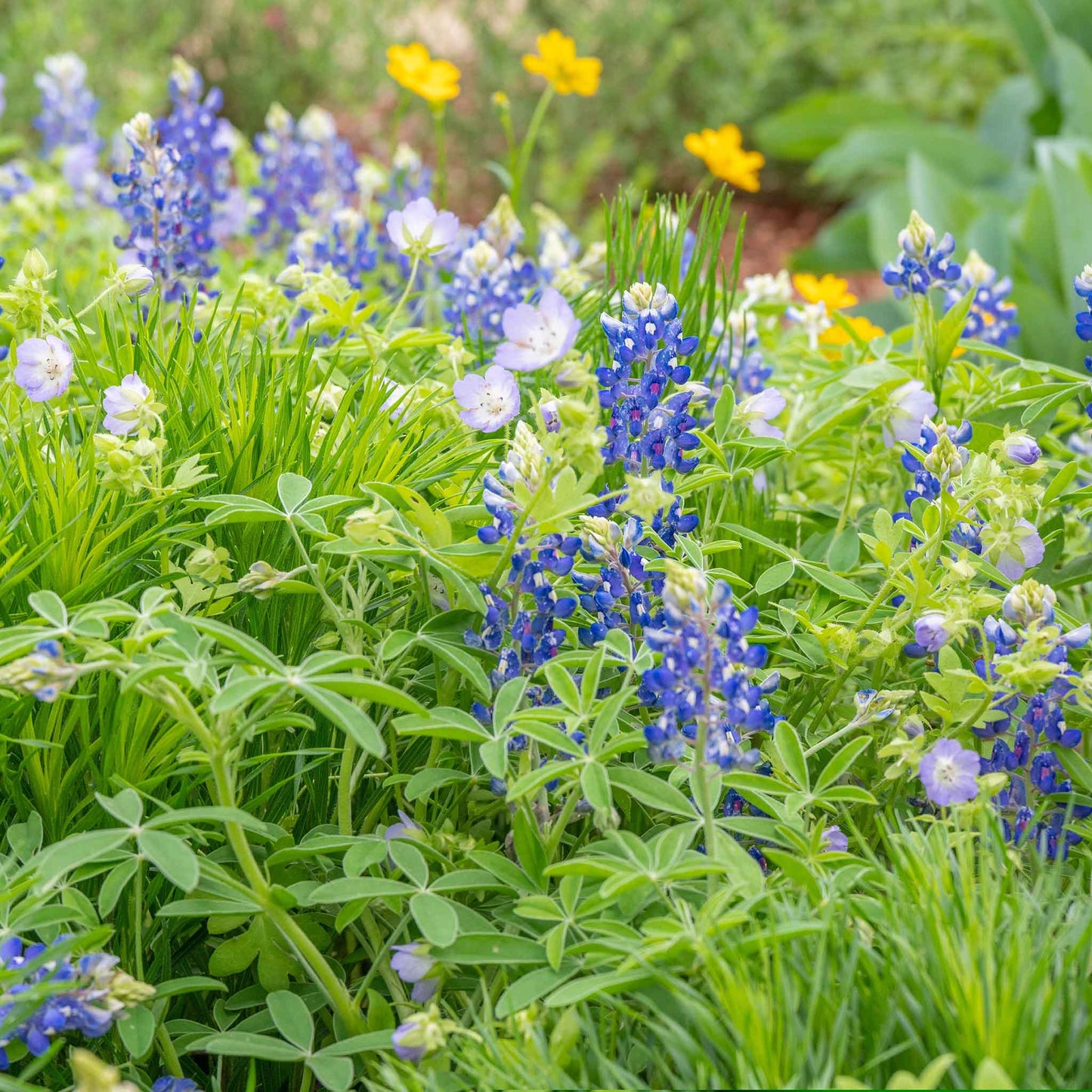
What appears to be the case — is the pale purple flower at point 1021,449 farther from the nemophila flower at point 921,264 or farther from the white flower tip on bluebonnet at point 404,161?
the white flower tip on bluebonnet at point 404,161

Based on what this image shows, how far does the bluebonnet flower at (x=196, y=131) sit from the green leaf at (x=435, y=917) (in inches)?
72.8

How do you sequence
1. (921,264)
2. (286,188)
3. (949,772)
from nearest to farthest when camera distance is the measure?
(949,772)
(921,264)
(286,188)

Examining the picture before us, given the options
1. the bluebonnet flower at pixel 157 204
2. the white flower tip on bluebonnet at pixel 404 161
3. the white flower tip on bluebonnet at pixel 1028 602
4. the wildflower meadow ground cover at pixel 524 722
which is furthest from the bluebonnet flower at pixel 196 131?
the white flower tip on bluebonnet at pixel 1028 602

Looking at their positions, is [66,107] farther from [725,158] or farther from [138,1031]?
[138,1031]

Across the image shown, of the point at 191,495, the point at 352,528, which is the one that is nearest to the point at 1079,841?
the point at 352,528

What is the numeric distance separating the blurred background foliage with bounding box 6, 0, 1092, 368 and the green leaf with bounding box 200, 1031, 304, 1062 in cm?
406

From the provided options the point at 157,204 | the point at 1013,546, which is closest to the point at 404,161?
the point at 157,204

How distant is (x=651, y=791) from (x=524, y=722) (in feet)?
0.44

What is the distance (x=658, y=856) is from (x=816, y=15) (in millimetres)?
8430

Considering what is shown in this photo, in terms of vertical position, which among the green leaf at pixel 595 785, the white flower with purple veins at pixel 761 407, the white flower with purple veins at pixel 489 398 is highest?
the white flower with purple veins at pixel 489 398

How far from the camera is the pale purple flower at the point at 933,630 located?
4.04ft

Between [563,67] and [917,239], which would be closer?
[917,239]

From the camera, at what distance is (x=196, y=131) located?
2625 millimetres

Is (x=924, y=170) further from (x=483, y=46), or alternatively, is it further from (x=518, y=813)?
(x=483, y=46)
